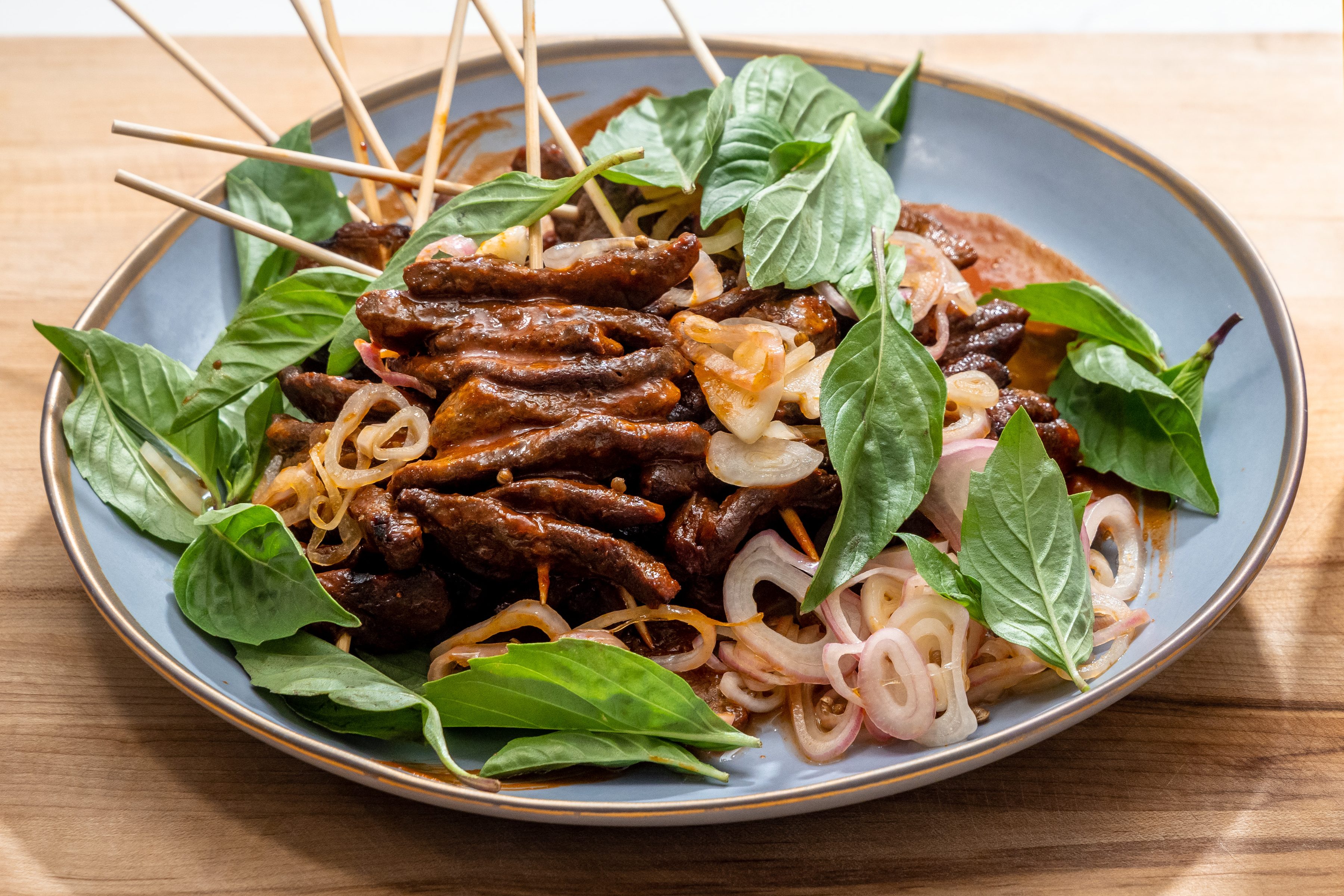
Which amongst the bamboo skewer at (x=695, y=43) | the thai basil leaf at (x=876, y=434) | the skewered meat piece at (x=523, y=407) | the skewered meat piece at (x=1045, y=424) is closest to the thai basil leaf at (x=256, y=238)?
the skewered meat piece at (x=523, y=407)

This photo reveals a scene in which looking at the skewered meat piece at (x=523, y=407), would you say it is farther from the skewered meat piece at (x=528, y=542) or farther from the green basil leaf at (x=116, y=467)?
the green basil leaf at (x=116, y=467)

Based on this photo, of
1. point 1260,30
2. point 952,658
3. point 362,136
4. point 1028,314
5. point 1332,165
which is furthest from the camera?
point 1260,30

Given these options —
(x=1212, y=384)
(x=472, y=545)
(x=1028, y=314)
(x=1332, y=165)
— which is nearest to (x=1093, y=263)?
(x=1028, y=314)

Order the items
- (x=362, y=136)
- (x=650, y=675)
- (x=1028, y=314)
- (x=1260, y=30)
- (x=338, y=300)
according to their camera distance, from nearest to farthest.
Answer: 1. (x=650, y=675)
2. (x=338, y=300)
3. (x=1028, y=314)
4. (x=362, y=136)
5. (x=1260, y=30)

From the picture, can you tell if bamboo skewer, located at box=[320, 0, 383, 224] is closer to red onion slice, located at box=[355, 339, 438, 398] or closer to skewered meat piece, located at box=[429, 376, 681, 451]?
red onion slice, located at box=[355, 339, 438, 398]

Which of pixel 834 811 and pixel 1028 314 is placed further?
pixel 1028 314

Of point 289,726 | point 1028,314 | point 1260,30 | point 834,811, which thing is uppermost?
point 1260,30

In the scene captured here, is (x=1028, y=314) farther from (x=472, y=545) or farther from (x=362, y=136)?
(x=362, y=136)

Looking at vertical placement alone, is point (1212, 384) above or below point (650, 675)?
above

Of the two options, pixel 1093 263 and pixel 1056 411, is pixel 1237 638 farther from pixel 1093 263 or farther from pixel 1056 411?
pixel 1093 263
